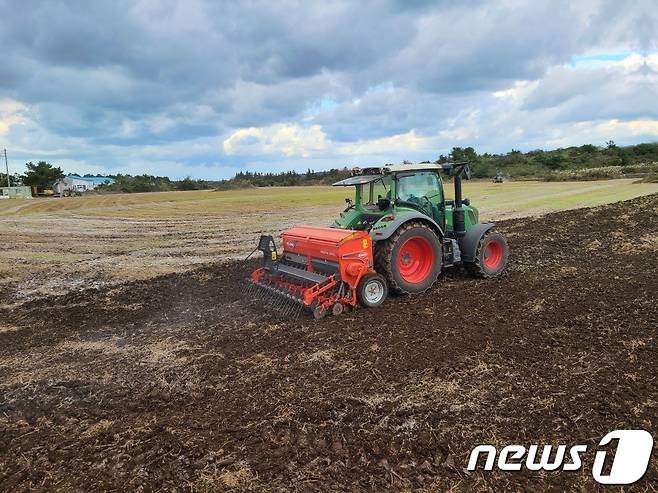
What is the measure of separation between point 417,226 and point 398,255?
0.56m

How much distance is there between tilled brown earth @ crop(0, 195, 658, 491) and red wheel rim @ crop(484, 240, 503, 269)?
0.91 metres

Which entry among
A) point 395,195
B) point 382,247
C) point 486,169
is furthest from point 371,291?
point 486,169

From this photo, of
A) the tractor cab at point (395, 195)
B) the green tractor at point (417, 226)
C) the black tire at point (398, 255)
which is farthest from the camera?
the tractor cab at point (395, 195)

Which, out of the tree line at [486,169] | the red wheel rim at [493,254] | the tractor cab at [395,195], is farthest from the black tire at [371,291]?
the tree line at [486,169]

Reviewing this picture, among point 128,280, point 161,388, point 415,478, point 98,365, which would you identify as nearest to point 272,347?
point 161,388

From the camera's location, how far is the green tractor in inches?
312

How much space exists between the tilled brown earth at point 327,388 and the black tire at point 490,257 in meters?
0.53

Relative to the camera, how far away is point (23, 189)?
74438 millimetres

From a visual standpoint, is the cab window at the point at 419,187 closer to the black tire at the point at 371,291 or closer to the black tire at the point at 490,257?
the black tire at the point at 490,257

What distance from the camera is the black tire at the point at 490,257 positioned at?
9.02 metres

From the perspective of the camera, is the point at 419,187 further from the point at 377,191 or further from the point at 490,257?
the point at 490,257

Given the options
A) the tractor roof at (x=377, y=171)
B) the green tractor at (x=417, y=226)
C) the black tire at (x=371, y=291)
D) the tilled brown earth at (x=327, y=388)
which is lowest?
the tilled brown earth at (x=327, y=388)

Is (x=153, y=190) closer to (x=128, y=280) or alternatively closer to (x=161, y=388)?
(x=128, y=280)

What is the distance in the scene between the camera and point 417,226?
813cm
